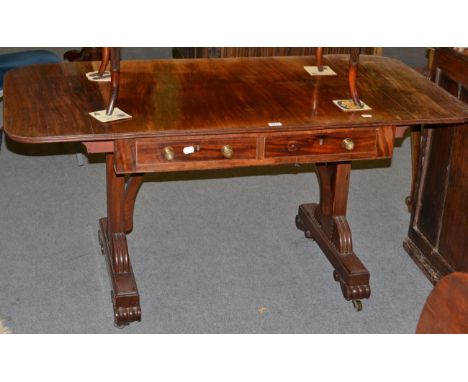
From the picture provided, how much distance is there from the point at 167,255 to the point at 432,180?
1.25m

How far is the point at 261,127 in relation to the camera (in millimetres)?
2459

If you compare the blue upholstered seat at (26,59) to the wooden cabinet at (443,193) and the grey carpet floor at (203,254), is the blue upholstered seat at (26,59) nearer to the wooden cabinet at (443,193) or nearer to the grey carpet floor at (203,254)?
the grey carpet floor at (203,254)

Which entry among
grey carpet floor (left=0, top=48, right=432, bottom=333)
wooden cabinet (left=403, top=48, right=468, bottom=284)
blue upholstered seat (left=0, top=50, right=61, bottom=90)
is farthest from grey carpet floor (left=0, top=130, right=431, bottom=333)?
blue upholstered seat (left=0, top=50, right=61, bottom=90)

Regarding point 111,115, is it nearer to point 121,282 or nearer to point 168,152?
point 168,152

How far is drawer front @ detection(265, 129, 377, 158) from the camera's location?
2545mm

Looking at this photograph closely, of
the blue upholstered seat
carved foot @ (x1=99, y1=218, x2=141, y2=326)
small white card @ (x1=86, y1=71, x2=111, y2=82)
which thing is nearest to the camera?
small white card @ (x1=86, y1=71, x2=111, y2=82)

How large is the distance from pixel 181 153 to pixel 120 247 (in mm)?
709

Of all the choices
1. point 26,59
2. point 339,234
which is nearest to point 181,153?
point 339,234

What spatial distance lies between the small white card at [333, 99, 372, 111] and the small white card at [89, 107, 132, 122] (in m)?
0.76

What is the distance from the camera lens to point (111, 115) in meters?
2.46

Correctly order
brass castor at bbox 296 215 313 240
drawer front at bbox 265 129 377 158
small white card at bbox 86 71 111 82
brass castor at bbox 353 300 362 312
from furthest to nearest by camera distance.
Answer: brass castor at bbox 296 215 313 240
brass castor at bbox 353 300 362 312
small white card at bbox 86 71 111 82
drawer front at bbox 265 129 377 158

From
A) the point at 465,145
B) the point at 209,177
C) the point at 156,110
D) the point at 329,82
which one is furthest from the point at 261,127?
the point at 209,177

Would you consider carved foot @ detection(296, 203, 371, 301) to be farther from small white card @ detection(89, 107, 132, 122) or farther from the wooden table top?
small white card @ detection(89, 107, 132, 122)

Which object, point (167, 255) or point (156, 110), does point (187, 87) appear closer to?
point (156, 110)
